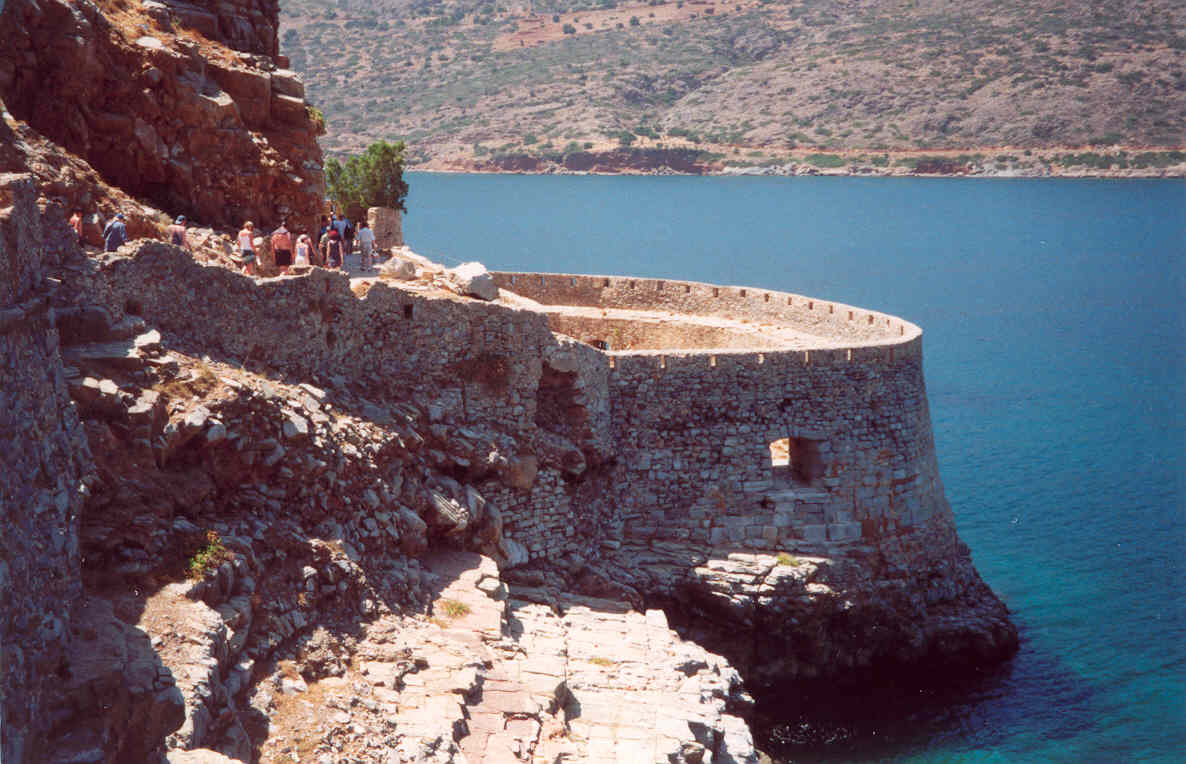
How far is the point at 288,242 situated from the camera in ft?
79.3

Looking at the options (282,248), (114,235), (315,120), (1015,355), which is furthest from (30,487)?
(1015,355)

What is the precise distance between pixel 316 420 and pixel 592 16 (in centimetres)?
18638

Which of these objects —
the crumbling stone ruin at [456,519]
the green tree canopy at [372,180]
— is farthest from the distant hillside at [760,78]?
the crumbling stone ruin at [456,519]

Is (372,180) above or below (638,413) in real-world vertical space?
above

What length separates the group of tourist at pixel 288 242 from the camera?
2023cm

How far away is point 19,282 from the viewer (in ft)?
44.9

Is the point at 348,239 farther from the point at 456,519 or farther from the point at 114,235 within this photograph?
the point at 114,235

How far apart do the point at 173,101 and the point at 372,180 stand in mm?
25307

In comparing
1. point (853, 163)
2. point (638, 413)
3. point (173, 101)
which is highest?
point (173, 101)

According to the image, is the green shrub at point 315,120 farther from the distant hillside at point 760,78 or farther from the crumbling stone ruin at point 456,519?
the distant hillside at point 760,78

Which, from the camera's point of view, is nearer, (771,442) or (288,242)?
(288,242)

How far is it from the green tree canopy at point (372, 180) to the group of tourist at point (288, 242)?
18.8 metres

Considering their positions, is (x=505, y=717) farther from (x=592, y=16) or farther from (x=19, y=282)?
(x=592, y=16)

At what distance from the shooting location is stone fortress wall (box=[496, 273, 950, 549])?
27.2 meters
